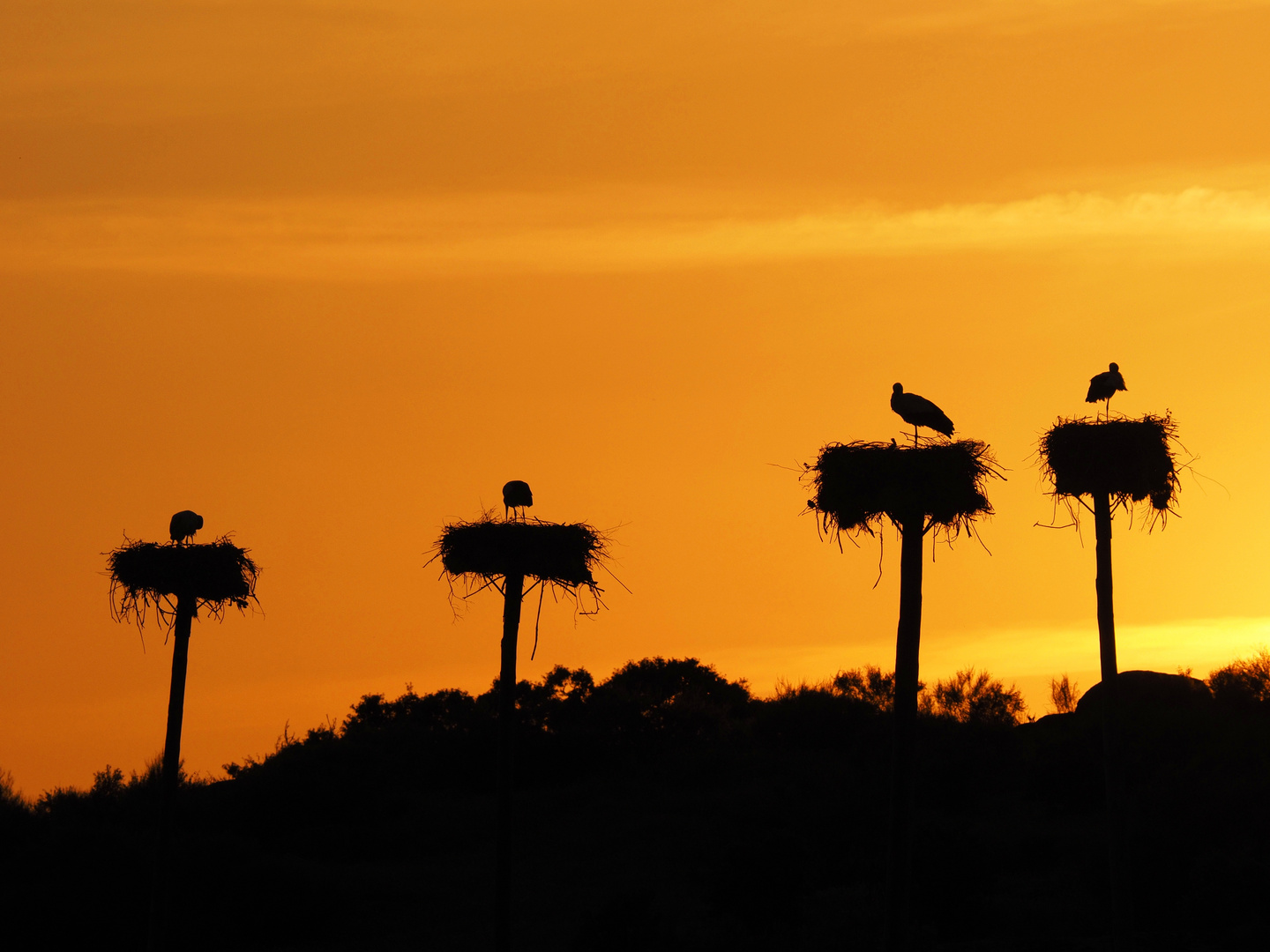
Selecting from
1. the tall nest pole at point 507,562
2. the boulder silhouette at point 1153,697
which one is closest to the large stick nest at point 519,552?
the tall nest pole at point 507,562

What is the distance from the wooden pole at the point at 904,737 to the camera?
19.4 meters

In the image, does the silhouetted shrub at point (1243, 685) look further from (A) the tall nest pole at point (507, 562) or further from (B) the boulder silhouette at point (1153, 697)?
(A) the tall nest pole at point (507, 562)

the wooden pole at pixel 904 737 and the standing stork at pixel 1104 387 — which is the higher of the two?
the standing stork at pixel 1104 387

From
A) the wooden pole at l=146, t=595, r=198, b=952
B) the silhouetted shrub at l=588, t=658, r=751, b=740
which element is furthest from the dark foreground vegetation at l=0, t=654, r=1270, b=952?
the wooden pole at l=146, t=595, r=198, b=952

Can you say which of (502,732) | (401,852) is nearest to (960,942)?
(502,732)

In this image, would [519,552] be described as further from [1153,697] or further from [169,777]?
[1153,697]

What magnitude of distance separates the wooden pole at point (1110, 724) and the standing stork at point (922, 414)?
A: 97.7 inches

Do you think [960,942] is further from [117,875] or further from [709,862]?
[117,875]

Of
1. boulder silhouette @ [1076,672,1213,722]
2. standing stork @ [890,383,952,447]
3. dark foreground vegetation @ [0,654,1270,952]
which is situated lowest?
dark foreground vegetation @ [0,654,1270,952]

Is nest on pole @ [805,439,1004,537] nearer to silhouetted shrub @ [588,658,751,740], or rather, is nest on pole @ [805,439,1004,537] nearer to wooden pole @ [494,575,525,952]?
wooden pole @ [494,575,525,952]

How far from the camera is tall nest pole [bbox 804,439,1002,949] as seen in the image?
A: 66.1ft

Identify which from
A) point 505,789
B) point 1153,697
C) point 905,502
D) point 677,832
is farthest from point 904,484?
point 1153,697

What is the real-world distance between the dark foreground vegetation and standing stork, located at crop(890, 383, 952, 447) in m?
9.23

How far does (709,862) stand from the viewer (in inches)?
1362
